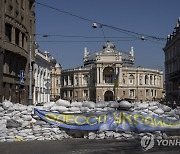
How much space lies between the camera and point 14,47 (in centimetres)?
3825

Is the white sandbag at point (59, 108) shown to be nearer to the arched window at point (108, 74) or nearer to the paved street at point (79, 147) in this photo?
the paved street at point (79, 147)

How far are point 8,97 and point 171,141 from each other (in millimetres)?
23676

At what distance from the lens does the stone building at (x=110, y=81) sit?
123000 mm

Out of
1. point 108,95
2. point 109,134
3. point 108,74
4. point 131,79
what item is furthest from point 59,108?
point 131,79

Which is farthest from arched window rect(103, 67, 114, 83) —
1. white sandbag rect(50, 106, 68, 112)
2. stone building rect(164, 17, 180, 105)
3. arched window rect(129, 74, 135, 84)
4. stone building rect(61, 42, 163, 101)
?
white sandbag rect(50, 106, 68, 112)

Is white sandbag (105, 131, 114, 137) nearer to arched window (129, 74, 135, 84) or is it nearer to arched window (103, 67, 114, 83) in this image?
arched window (103, 67, 114, 83)

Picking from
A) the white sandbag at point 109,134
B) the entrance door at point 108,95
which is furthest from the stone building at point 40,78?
the entrance door at point 108,95

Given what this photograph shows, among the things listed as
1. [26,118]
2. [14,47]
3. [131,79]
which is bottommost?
[26,118]

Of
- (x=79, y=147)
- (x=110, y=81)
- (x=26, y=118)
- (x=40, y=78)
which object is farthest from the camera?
(x=110, y=81)

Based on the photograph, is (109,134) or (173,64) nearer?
(109,134)

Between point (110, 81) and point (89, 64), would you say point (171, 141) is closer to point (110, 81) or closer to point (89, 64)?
point (110, 81)

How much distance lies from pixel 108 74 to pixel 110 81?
2.46 m

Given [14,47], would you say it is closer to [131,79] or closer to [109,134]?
[109,134]

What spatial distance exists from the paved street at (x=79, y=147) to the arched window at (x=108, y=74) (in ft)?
353
